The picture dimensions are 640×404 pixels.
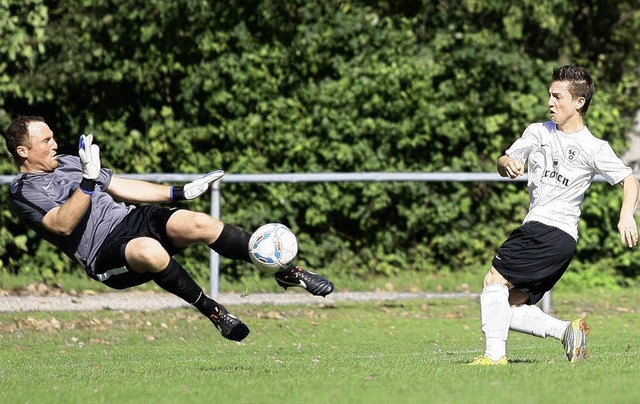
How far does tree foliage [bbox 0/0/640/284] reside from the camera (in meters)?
13.5

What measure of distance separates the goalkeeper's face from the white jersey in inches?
120

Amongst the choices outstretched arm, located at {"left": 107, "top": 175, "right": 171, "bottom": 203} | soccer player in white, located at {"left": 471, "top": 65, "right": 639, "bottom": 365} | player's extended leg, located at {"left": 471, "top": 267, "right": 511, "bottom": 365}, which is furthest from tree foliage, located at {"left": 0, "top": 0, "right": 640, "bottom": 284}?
player's extended leg, located at {"left": 471, "top": 267, "right": 511, "bottom": 365}

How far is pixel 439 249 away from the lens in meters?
13.9

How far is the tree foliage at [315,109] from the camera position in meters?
13.5

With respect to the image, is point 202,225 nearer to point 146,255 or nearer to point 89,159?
point 146,255

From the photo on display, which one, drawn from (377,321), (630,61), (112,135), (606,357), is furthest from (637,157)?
(606,357)

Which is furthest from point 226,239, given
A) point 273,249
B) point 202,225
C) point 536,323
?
point 536,323

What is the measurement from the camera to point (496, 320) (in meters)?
7.38

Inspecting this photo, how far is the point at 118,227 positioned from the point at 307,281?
1.29 m

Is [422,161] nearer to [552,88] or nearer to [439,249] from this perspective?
[439,249]

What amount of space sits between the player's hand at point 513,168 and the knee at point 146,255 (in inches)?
83.9

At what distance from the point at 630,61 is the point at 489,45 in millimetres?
1982

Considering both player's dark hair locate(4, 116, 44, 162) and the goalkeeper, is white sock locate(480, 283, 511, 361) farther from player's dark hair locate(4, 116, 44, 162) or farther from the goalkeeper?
player's dark hair locate(4, 116, 44, 162)

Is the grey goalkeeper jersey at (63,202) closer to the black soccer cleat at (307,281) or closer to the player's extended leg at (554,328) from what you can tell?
the black soccer cleat at (307,281)
